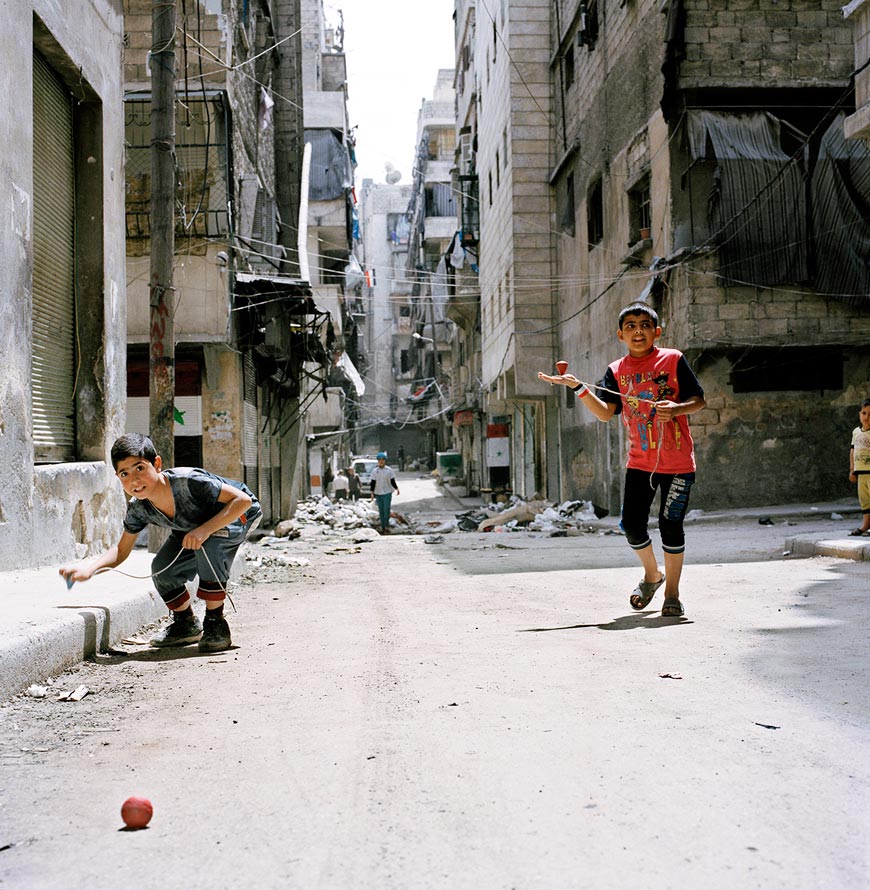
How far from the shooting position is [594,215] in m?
21.4

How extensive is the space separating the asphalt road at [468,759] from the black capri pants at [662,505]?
1.52 ft

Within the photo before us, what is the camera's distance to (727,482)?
16469 mm

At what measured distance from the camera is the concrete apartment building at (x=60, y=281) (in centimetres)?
739

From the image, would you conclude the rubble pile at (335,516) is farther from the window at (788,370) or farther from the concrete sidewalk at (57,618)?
the concrete sidewalk at (57,618)

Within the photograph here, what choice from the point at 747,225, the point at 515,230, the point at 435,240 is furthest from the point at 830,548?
the point at 435,240

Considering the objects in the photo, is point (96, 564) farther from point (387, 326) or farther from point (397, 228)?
point (397, 228)

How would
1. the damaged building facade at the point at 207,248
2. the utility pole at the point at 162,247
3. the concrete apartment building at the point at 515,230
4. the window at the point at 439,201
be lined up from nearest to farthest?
the utility pole at the point at 162,247 < the damaged building facade at the point at 207,248 < the concrete apartment building at the point at 515,230 < the window at the point at 439,201

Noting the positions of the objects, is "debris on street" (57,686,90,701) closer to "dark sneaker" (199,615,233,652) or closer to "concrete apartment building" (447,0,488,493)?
"dark sneaker" (199,615,233,652)

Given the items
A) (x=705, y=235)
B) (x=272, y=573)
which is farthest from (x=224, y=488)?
(x=705, y=235)

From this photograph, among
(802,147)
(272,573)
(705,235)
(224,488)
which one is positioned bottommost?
(272,573)

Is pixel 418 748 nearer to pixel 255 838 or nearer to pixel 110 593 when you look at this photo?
pixel 255 838

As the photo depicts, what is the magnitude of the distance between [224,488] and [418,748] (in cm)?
249

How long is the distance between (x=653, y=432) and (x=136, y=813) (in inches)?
159

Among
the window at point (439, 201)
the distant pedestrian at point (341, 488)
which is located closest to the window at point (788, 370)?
the distant pedestrian at point (341, 488)
